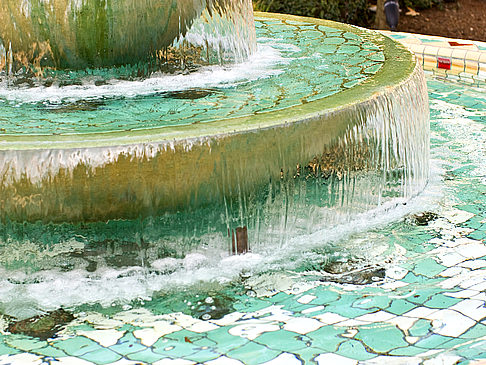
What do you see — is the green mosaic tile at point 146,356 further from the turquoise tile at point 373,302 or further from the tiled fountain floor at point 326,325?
the turquoise tile at point 373,302

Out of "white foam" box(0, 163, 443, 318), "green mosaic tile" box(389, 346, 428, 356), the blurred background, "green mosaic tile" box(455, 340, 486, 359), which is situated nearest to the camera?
"green mosaic tile" box(455, 340, 486, 359)

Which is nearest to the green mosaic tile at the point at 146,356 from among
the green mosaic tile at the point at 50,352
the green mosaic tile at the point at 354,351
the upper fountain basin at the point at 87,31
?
the green mosaic tile at the point at 50,352

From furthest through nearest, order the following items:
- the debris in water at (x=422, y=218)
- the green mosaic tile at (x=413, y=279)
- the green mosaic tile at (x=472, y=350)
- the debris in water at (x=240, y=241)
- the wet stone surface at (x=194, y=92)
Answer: the debris in water at (x=422, y=218) → the wet stone surface at (x=194, y=92) → the debris in water at (x=240, y=241) → the green mosaic tile at (x=413, y=279) → the green mosaic tile at (x=472, y=350)

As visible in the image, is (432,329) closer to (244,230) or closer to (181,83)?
(244,230)

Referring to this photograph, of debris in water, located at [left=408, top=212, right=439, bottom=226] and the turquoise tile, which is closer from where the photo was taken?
the turquoise tile

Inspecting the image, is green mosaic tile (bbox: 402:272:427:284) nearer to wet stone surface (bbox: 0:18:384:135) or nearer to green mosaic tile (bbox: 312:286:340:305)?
green mosaic tile (bbox: 312:286:340:305)

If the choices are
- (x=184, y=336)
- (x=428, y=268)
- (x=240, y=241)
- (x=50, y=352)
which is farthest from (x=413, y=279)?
(x=50, y=352)

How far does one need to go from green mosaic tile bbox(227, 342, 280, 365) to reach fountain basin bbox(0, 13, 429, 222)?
0.75 meters

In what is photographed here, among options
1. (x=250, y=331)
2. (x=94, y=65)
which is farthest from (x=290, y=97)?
(x=250, y=331)

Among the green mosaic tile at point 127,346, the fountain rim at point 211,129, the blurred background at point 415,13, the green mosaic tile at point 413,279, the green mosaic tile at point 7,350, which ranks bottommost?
the green mosaic tile at point 7,350

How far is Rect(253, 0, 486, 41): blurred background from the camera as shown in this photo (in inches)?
366

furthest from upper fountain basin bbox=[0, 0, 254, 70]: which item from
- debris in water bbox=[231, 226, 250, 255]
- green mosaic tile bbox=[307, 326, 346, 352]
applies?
green mosaic tile bbox=[307, 326, 346, 352]

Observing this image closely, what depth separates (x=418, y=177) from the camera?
13.7ft

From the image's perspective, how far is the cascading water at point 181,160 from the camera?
10.2ft
